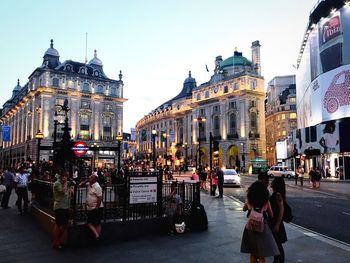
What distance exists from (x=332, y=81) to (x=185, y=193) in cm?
4061

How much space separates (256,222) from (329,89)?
45156mm

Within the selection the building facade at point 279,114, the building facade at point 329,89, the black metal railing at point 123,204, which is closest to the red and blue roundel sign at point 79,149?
the black metal railing at point 123,204

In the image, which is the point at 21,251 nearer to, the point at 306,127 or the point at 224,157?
the point at 306,127

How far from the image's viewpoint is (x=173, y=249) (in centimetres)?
859

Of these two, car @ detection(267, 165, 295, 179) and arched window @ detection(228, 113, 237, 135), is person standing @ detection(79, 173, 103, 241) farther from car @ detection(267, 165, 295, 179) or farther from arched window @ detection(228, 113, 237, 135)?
arched window @ detection(228, 113, 237, 135)

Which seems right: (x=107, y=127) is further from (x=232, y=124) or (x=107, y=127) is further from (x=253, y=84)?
(x=253, y=84)

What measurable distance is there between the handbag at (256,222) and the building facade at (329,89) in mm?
42676

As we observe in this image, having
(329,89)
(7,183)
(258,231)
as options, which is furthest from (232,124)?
(258,231)

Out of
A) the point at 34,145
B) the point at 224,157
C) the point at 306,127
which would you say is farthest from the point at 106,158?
the point at 306,127

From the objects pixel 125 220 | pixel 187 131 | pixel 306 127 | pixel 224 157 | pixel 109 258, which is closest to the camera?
pixel 109 258

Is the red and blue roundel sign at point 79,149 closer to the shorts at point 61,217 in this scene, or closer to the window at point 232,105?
the shorts at point 61,217

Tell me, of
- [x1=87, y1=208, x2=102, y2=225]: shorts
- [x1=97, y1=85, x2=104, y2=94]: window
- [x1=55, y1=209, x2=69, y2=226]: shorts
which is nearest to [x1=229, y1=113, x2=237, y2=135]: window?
[x1=97, y1=85, x2=104, y2=94]: window

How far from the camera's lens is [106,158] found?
7862 centimetres

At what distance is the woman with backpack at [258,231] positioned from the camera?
6055 mm
